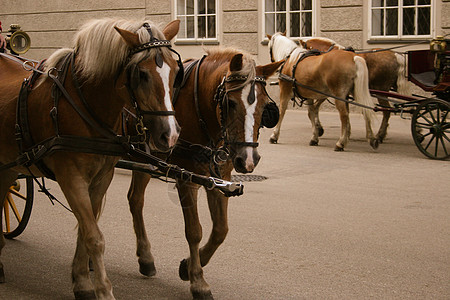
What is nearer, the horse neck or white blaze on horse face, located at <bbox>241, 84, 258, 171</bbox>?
the horse neck

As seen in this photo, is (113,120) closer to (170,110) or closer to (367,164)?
(170,110)

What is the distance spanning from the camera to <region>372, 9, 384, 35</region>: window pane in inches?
645

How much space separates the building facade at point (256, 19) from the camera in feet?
52.3

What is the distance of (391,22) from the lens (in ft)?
53.3

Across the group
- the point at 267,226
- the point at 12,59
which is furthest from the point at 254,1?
the point at 12,59

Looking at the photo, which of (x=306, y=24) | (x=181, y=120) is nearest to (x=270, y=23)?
(x=306, y=24)

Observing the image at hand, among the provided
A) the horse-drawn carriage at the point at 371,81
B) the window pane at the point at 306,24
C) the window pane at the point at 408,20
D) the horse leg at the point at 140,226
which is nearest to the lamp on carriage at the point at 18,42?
the horse leg at the point at 140,226

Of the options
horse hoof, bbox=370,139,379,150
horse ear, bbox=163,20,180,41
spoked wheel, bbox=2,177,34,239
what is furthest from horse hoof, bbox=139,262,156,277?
horse hoof, bbox=370,139,379,150

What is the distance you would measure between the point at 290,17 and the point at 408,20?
329 centimetres

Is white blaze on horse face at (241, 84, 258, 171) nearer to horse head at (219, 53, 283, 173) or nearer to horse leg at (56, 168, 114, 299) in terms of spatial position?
horse head at (219, 53, 283, 173)

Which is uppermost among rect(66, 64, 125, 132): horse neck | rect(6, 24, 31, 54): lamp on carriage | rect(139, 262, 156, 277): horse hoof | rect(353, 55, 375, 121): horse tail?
rect(6, 24, 31, 54): lamp on carriage

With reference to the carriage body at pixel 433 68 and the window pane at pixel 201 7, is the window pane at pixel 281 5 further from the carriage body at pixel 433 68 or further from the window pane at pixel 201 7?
the carriage body at pixel 433 68

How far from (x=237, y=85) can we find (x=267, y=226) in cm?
257

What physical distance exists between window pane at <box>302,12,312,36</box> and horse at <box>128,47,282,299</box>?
A: 1304 centimetres
